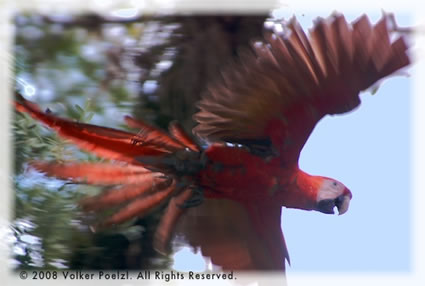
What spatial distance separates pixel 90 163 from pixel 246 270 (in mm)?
361

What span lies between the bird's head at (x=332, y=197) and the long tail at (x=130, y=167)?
244 mm

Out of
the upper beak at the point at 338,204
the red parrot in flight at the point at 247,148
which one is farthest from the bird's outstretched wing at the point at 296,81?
the upper beak at the point at 338,204

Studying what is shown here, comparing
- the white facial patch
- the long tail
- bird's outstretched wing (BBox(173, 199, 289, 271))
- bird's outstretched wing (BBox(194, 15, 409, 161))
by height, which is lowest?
bird's outstretched wing (BBox(173, 199, 289, 271))

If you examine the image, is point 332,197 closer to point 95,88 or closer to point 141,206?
point 141,206

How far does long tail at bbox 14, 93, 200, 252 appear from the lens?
939 millimetres

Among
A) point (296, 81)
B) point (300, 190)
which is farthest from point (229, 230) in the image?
point (296, 81)

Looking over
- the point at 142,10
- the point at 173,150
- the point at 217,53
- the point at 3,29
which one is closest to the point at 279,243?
the point at 173,150

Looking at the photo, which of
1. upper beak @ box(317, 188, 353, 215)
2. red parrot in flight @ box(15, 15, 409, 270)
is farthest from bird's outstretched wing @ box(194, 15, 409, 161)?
upper beak @ box(317, 188, 353, 215)

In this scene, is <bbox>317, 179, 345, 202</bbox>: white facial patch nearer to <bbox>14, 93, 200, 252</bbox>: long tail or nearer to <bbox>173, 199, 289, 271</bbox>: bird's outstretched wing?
<bbox>173, 199, 289, 271</bbox>: bird's outstretched wing

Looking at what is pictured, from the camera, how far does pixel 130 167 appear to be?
1007 millimetres

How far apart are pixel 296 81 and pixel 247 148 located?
153 millimetres

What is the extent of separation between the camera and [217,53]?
93 cm

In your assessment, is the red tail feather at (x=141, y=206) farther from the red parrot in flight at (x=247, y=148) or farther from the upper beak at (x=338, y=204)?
the upper beak at (x=338, y=204)

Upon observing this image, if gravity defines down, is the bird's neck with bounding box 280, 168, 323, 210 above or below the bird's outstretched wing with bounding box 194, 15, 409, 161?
below
